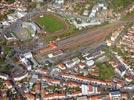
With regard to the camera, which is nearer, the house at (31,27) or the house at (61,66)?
the house at (61,66)

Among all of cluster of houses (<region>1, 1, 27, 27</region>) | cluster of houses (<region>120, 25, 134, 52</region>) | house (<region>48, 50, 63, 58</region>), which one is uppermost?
cluster of houses (<region>1, 1, 27, 27</region>)

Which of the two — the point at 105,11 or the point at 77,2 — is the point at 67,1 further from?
the point at 105,11

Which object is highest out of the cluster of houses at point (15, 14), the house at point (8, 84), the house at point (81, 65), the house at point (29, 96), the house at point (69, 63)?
the cluster of houses at point (15, 14)

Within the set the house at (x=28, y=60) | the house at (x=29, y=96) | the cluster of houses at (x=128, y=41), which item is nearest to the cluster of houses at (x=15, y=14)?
the house at (x=28, y=60)

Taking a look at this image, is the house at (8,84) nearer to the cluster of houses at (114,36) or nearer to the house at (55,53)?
the house at (55,53)

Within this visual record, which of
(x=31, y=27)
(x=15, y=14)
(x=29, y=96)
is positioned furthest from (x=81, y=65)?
(x=15, y=14)

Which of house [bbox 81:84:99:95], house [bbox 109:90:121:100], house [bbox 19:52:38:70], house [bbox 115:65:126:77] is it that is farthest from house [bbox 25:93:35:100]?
house [bbox 115:65:126:77]

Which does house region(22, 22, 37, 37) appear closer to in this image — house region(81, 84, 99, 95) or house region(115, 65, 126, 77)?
house region(115, 65, 126, 77)
